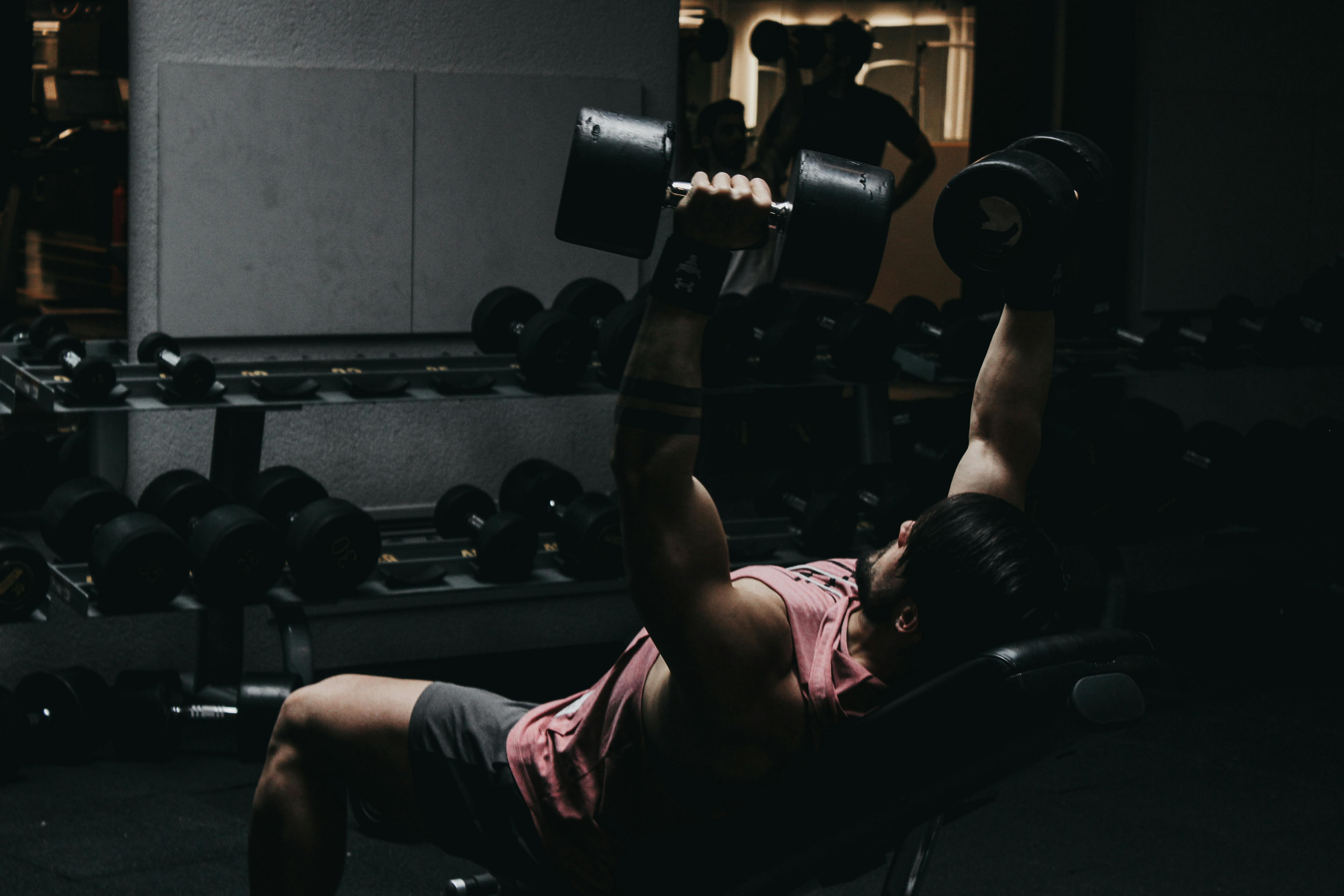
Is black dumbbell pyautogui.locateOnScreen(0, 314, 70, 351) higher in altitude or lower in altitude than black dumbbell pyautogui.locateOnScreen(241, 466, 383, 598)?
higher

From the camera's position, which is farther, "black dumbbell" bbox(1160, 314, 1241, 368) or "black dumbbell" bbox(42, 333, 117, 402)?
"black dumbbell" bbox(1160, 314, 1241, 368)

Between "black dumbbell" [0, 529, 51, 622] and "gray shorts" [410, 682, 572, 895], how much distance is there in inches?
59.6

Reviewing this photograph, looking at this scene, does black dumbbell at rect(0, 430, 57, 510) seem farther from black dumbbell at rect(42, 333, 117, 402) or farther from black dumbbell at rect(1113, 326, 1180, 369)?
black dumbbell at rect(1113, 326, 1180, 369)

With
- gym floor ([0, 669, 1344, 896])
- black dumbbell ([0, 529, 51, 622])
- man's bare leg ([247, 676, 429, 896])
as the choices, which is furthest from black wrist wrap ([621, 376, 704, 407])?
black dumbbell ([0, 529, 51, 622])

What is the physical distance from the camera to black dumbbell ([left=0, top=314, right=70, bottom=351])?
3.33 m

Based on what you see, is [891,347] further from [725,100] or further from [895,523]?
[725,100]

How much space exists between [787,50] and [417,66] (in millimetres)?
1152

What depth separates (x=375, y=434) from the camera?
3.64m

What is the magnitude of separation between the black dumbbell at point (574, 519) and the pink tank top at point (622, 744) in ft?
4.64

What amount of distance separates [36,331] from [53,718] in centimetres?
94

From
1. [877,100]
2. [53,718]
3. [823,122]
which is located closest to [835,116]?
[823,122]

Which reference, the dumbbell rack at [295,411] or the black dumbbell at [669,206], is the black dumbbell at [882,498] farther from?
the black dumbbell at [669,206]

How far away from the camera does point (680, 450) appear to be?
1.27m

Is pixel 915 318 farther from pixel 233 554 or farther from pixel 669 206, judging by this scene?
pixel 669 206
